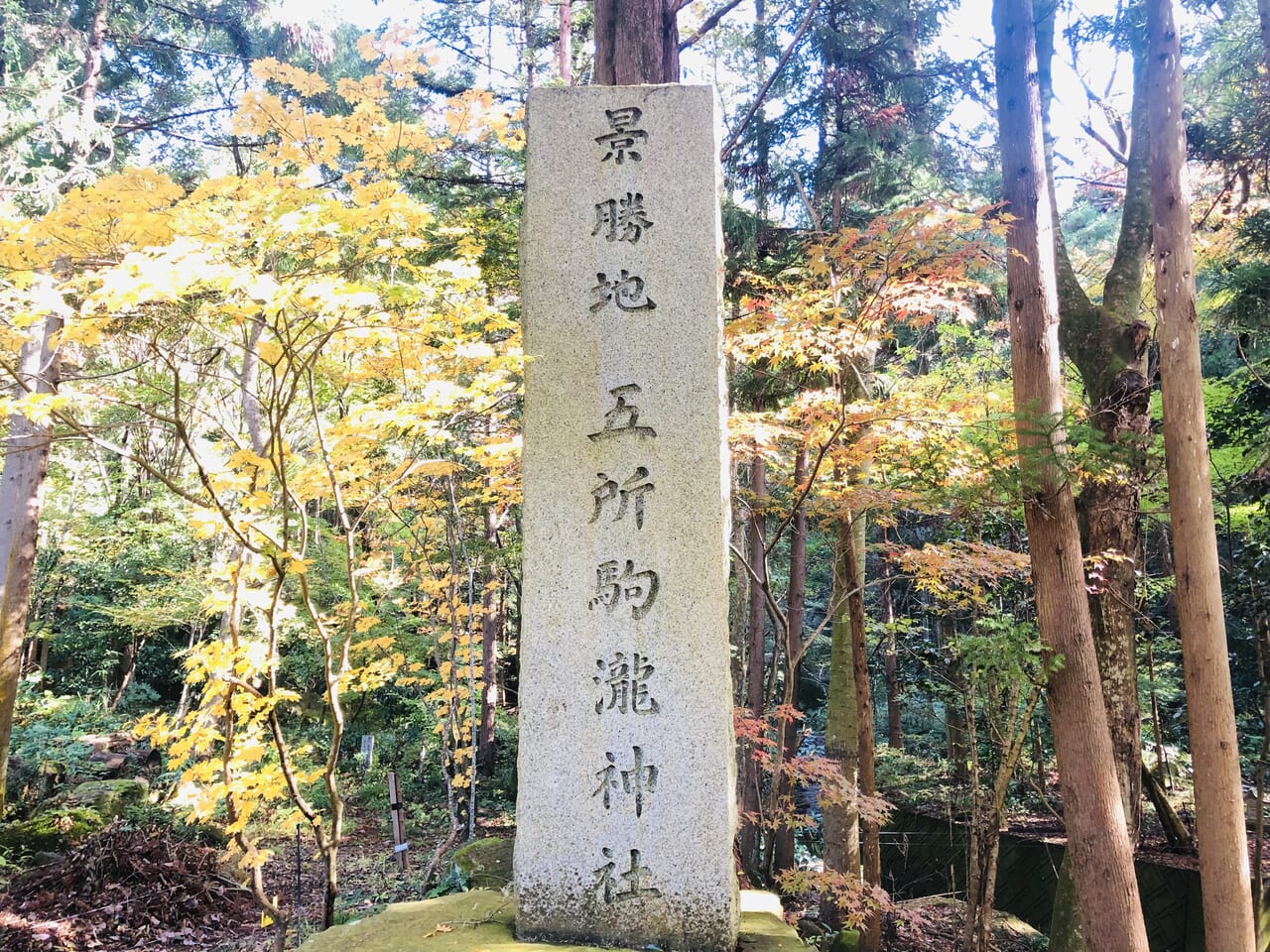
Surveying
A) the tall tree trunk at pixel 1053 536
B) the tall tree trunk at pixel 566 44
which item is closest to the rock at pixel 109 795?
the tall tree trunk at pixel 1053 536

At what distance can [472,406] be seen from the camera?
540 cm

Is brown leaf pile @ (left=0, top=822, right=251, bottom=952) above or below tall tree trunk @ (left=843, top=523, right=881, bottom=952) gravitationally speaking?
below

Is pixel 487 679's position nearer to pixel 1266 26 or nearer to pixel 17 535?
pixel 17 535

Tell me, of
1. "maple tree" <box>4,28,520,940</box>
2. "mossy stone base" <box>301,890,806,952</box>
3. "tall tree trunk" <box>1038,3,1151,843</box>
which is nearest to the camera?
"mossy stone base" <box>301,890,806,952</box>

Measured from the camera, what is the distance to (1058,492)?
167 inches

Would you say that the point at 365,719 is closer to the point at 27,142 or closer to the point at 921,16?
the point at 27,142

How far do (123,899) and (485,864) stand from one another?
2.70m

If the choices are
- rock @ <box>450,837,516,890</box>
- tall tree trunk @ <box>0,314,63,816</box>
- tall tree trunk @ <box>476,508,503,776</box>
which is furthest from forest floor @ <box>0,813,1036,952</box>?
tall tree trunk @ <box>476,508,503,776</box>

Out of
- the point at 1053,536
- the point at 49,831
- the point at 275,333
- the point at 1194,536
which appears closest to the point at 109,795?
the point at 49,831

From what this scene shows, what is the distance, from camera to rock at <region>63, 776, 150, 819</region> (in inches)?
301

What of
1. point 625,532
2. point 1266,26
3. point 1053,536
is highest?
point 1266,26

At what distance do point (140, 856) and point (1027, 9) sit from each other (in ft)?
29.4

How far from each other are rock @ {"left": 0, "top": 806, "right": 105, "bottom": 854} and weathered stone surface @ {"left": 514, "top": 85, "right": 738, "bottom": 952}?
6.83 m

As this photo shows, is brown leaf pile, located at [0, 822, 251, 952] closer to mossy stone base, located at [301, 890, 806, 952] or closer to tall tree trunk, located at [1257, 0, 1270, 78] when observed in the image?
mossy stone base, located at [301, 890, 806, 952]
